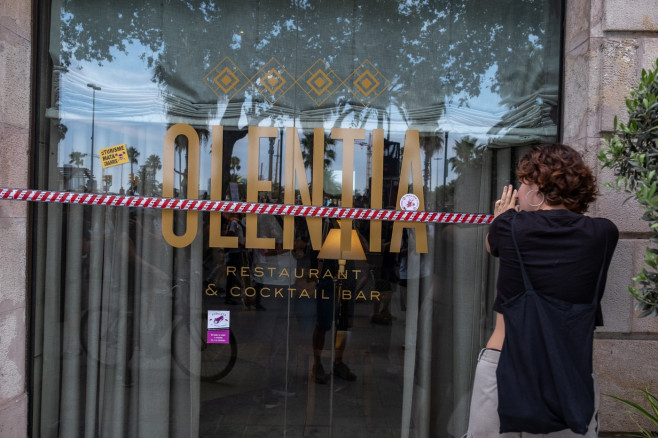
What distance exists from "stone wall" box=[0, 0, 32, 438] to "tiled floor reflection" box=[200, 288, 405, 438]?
51.6 inches

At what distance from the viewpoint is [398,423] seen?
3990 mm

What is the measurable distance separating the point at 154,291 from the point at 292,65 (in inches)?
79.0

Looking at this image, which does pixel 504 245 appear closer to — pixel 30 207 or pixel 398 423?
pixel 398 423

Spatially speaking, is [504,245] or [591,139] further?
[591,139]

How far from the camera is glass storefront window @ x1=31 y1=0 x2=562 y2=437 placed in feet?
12.9

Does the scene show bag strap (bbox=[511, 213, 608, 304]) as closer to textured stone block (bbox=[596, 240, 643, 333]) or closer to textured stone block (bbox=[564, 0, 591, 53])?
textured stone block (bbox=[596, 240, 643, 333])

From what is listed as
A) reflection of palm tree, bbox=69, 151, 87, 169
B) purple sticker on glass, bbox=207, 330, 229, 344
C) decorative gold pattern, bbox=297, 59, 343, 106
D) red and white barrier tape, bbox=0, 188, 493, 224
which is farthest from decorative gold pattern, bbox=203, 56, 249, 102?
purple sticker on glass, bbox=207, 330, 229, 344

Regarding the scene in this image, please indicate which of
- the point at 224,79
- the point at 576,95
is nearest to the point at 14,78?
the point at 224,79

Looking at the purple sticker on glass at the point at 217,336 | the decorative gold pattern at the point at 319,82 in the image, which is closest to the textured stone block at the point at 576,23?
the decorative gold pattern at the point at 319,82

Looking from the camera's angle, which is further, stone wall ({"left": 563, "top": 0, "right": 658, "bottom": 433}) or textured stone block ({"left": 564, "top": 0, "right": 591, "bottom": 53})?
textured stone block ({"left": 564, "top": 0, "right": 591, "bottom": 53})

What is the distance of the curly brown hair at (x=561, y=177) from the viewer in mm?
2318

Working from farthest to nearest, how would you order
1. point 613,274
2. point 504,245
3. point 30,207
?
1. point 30,207
2. point 613,274
3. point 504,245

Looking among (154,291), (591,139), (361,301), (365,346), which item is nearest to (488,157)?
(591,139)

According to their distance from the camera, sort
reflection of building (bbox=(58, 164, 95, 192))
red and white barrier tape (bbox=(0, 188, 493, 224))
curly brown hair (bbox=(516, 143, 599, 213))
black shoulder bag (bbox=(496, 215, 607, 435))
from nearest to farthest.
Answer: black shoulder bag (bbox=(496, 215, 607, 435))
curly brown hair (bbox=(516, 143, 599, 213))
red and white barrier tape (bbox=(0, 188, 493, 224))
reflection of building (bbox=(58, 164, 95, 192))
